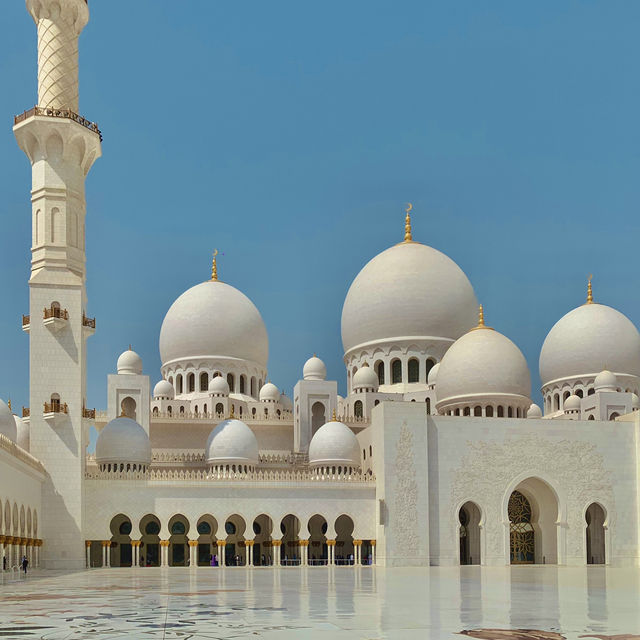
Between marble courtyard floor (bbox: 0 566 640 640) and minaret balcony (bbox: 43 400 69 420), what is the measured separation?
12529 mm

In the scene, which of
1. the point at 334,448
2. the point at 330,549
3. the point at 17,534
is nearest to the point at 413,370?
the point at 334,448

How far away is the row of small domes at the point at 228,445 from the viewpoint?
3147cm

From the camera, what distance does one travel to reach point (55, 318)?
1122 inches

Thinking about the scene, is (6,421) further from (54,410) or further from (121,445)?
(121,445)

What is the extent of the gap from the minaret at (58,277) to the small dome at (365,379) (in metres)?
11.9

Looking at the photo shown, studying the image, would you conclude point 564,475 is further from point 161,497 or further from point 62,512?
point 62,512

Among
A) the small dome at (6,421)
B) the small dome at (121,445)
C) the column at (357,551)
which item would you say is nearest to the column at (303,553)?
the column at (357,551)

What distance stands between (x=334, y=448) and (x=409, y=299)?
884 cm

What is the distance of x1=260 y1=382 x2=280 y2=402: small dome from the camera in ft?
129

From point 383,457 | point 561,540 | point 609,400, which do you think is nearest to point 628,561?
point 561,540

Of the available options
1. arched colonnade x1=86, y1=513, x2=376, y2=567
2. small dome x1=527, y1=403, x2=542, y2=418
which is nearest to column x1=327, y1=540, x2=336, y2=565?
arched colonnade x1=86, y1=513, x2=376, y2=567

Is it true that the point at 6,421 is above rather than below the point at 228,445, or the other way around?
above

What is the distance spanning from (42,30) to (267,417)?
16063 mm

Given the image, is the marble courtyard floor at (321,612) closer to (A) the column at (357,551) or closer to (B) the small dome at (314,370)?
(A) the column at (357,551)
